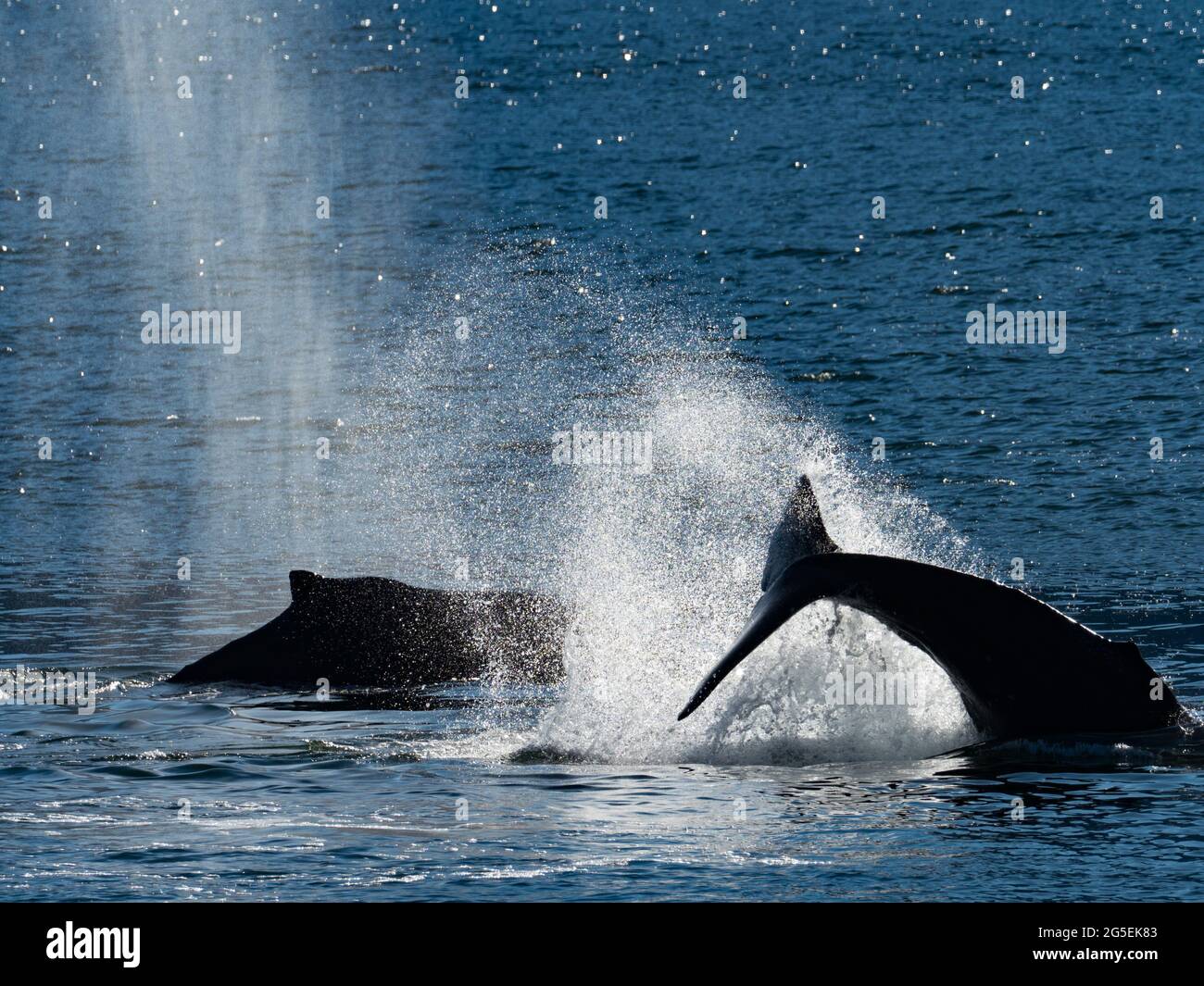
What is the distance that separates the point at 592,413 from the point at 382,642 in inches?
921

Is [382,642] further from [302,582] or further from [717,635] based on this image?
[717,635]

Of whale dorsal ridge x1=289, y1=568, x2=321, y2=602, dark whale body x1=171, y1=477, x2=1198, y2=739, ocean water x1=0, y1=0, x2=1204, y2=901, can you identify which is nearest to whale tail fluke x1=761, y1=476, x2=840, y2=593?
dark whale body x1=171, y1=477, x2=1198, y2=739

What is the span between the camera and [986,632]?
1391 centimetres

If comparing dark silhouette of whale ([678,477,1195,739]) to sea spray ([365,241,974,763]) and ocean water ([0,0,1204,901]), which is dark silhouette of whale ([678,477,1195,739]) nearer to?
ocean water ([0,0,1204,901])

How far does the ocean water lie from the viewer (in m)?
13.1

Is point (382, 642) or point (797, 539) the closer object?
point (797, 539)

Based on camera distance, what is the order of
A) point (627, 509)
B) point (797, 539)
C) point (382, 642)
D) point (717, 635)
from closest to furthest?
point (797, 539), point (382, 642), point (717, 635), point (627, 509)

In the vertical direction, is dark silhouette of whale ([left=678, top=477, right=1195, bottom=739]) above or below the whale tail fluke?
below

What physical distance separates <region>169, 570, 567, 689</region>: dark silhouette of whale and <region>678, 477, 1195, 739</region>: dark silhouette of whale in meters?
5.66

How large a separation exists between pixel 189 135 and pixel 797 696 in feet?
228

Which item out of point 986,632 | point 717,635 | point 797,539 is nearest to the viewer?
point 986,632

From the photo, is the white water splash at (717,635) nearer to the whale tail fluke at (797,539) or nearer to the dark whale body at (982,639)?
the dark whale body at (982,639)

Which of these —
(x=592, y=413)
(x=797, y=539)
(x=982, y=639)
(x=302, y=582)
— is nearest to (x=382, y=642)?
(x=302, y=582)
